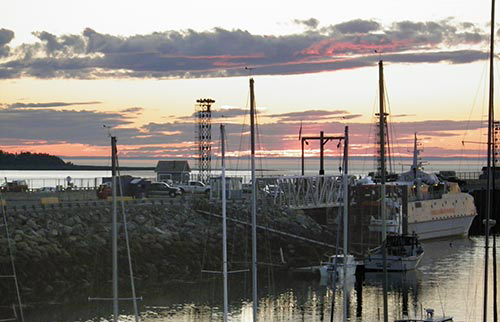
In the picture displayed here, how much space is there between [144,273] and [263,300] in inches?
347

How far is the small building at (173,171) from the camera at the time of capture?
108619mm

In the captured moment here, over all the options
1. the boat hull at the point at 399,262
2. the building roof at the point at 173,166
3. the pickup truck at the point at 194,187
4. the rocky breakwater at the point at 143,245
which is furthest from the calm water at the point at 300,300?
the building roof at the point at 173,166

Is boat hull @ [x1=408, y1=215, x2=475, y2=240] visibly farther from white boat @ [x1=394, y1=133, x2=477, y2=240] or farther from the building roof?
the building roof

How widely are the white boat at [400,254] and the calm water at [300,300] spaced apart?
0.76m

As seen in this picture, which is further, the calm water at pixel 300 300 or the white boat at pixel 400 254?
the white boat at pixel 400 254

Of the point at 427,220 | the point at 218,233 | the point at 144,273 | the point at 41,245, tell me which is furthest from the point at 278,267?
the point at 427,220

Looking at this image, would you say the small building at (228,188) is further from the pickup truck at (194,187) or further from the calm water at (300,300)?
the calm water at (300,300)

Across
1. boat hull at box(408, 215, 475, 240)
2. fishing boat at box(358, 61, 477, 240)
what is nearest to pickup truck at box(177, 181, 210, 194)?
fishing boat at box(358, 61, 477, 240)

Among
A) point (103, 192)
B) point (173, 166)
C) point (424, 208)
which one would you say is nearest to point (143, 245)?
point (103, 192)

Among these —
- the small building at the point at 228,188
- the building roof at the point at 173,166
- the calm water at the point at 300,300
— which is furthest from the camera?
the building roof at the point at 173,166

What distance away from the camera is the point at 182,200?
77688 millimetres

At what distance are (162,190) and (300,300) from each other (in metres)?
37.9

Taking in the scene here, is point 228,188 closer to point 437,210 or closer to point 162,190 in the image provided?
point 162,190

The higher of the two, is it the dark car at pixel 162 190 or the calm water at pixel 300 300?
the dark car at pixel 162 190
